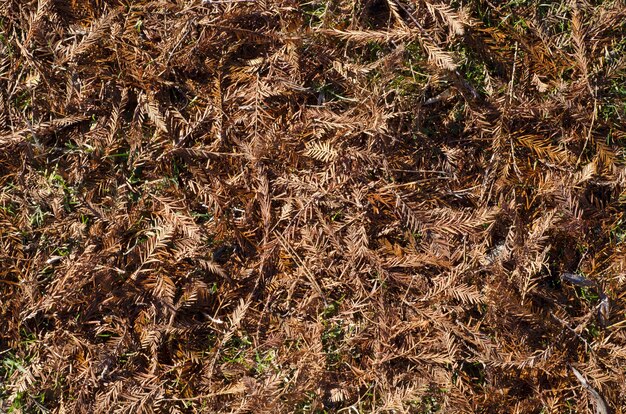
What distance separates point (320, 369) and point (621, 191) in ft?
4.11

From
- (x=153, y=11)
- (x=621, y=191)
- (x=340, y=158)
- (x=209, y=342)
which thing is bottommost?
(x=209, y=342)

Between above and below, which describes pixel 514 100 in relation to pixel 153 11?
below

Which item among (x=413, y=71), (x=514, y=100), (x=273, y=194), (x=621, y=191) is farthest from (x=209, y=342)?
(x=621, y=191)

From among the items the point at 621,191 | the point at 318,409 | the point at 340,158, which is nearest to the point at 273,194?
the point at 340,158

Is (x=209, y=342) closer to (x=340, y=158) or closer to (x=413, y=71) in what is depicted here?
(x=340, y=158)

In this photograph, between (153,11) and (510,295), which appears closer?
(510,295)

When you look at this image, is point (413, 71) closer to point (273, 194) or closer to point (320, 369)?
point (273, 194)

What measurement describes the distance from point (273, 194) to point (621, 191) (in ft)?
4.11

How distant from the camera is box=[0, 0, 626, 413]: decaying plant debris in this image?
2.55m

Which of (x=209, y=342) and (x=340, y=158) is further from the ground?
(x=340, y=158)

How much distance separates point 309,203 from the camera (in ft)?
8.47

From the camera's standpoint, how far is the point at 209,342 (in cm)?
264

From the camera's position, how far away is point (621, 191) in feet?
8.47

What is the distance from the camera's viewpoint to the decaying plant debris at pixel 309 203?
2551 mm
